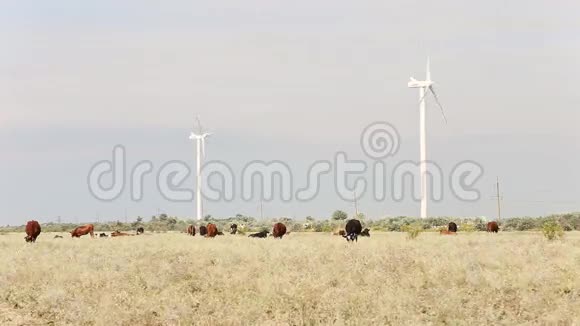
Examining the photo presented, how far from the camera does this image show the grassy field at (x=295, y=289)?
48.6 feet

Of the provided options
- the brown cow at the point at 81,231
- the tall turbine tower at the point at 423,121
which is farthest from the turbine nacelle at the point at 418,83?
the brown cow at the point at 81,231

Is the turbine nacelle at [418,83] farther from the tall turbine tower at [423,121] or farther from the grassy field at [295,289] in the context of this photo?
the grassy field at [295,289]

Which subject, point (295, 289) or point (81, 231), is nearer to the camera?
point (295, 289)

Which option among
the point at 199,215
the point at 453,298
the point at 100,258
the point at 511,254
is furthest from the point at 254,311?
the point at 199,215

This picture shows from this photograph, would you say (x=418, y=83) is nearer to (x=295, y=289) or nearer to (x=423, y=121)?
(x=423, y=121)

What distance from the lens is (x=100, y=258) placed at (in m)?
23.2

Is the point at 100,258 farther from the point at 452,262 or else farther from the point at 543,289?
the point at 543,289

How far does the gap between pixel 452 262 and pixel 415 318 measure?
5.87m

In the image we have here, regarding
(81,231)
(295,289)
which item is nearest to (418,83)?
(81,231)

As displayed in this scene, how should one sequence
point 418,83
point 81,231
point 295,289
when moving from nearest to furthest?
point 295,289 < point 81,231 < point 418,83

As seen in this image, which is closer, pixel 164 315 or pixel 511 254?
pixel 164 315

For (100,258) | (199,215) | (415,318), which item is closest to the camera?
(415,318)

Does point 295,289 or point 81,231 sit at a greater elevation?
point 295,289

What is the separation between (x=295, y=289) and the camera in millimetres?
16031
